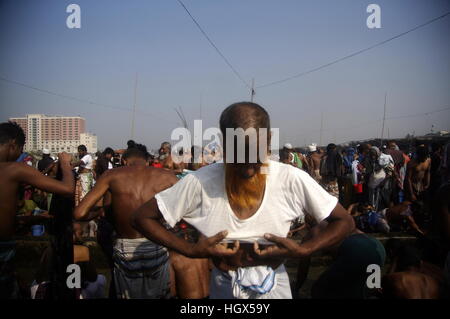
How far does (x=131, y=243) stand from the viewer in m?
3.39

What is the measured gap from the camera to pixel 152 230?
71.3 inches

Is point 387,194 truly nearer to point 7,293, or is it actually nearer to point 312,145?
point 312,145

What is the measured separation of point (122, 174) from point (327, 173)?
6998mm

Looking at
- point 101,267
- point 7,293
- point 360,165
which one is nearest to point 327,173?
point 360,165

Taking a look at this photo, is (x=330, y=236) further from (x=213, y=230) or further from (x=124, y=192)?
(x=124, y=192)

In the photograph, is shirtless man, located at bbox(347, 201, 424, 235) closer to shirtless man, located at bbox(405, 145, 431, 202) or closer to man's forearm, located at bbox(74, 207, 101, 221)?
shirtless man, located at bbox(405, 145, 431, 202)

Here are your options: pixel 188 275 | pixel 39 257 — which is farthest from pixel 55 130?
pixel 188 275

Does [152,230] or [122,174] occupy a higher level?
[122,174]

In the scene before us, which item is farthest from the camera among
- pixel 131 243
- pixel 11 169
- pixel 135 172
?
pixel 135 172

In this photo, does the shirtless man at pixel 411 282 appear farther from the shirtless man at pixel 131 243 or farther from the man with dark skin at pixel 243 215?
the shirtless man at pixel 131 243

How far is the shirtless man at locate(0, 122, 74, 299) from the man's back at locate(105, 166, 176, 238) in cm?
56

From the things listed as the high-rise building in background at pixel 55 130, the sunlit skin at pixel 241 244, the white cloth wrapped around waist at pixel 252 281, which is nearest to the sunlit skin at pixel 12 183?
the sunlit skin at pixel 241 244

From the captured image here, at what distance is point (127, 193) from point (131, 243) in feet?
1.41

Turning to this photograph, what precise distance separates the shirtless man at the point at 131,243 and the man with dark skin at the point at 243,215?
163 cm
